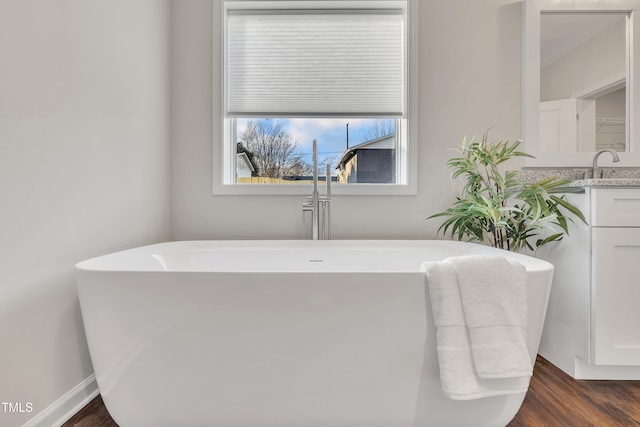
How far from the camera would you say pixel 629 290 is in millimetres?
1576

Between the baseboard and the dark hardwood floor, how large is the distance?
0.02m

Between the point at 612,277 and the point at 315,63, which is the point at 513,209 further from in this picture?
the point at 315,63

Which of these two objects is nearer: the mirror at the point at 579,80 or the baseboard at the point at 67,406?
the baseboard at the point at 67,406

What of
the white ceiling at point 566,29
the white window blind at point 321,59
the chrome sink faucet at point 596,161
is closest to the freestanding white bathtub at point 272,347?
the chrome sink faucet at point 596,161

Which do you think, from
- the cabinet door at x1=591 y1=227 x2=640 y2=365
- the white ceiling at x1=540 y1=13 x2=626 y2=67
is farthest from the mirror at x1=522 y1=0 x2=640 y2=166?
the cabinet door at x1=591 y1=227 x2=640 y2=365

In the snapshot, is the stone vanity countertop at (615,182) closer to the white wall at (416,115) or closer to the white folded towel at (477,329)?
the white wall at (416,115)

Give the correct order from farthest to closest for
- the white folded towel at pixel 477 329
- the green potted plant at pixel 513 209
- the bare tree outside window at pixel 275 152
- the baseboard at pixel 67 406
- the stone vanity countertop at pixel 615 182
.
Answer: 1. the bare tree outside window at pixel 275 152
2. the green potted plant at pixel 513 209
3. the stone vanity countertop at pixel 615 182
4. the baseboard at pixel 67 406
5. the white folded towel at pixel 477 329

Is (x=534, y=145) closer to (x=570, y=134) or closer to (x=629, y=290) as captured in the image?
(x=570, y=134)

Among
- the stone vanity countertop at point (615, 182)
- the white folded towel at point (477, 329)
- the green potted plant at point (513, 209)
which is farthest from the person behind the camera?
the green potted plant at point (513, 209)

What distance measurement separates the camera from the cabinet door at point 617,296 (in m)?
1.57

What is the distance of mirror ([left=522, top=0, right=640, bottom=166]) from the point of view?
2.11 m

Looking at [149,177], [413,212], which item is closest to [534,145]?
[413,212]

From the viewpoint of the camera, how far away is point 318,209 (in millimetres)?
2008

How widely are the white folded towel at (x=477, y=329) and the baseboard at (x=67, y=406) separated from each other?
52.8 inches
